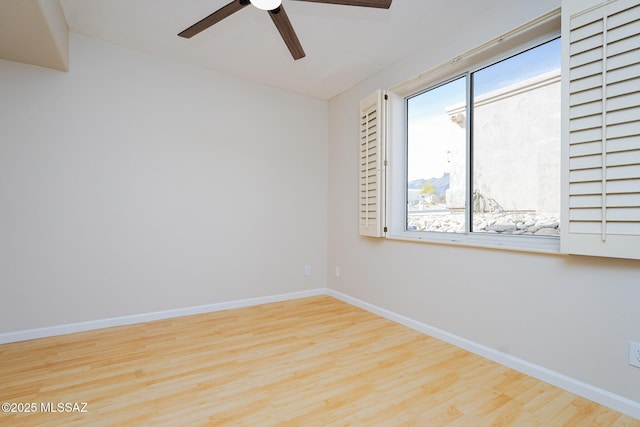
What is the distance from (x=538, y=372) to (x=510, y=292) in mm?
496

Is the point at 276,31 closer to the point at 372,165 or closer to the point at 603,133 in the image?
the point at 372,165

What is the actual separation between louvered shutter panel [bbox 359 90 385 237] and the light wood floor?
3.62ft

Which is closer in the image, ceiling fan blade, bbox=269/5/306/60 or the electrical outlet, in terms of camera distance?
the electrical outlet

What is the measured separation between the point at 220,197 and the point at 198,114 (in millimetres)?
895

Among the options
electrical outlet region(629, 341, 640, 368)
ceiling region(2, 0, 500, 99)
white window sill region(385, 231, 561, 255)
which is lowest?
electrical outlet region(629, 341, 640, 368)

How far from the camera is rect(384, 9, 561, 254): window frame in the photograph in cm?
206

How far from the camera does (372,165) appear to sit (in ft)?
10.7

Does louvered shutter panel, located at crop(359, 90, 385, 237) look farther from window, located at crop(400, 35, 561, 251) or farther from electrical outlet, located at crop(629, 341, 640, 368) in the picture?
electrical outlet, located at crop(629, 341, 640, 368)

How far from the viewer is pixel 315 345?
8.07 ft

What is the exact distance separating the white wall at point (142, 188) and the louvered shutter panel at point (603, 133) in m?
2.75

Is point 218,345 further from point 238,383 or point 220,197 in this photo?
point 220,197

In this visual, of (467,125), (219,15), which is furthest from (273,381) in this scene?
(467,125)

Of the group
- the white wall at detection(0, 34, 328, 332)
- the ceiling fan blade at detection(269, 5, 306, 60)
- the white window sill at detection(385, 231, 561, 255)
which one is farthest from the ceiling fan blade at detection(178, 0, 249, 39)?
the white window sill at detection(385, 231, 561, 255)

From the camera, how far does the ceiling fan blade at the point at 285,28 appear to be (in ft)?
6.01
